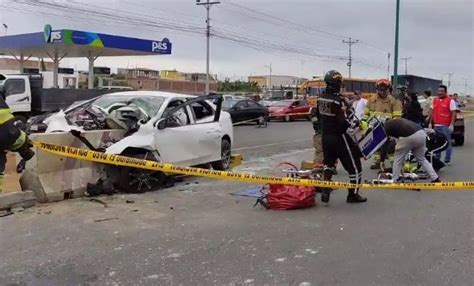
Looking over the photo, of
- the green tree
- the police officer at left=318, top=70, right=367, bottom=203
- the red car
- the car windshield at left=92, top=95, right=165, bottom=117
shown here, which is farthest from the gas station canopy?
the green tree

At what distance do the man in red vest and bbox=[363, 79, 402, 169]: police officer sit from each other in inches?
92.1

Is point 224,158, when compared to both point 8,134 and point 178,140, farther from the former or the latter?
point 8,134

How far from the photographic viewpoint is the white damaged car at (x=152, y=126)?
8.64 meters

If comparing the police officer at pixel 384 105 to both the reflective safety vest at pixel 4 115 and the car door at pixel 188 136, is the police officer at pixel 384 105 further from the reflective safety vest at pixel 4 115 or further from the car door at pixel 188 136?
the reflective safety vest at pixel 4 115

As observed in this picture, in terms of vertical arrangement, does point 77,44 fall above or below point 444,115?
above

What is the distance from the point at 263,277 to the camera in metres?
4.66

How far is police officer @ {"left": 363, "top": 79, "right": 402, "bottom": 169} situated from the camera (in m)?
9.98

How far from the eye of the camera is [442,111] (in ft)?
39.9

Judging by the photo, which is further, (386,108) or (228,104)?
(228,104)

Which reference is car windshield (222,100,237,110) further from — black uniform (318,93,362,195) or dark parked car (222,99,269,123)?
black uniform (318,93,362,195)

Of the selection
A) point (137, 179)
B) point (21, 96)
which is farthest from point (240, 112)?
point (137, 179)

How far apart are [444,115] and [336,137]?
551 cm

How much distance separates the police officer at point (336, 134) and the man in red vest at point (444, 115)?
4.99 m

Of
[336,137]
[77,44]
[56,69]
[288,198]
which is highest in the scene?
[77,44]
